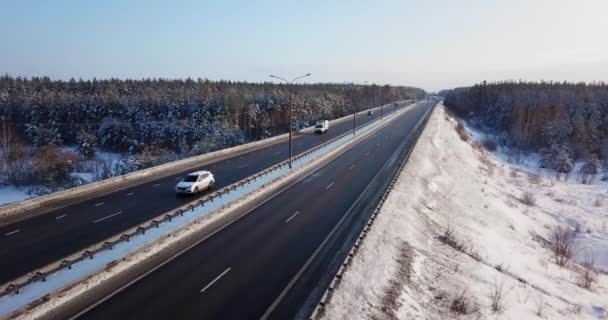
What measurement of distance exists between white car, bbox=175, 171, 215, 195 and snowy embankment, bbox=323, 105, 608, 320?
40.6 feet

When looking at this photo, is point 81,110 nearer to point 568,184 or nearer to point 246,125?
point 246,125

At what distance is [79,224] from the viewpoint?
22609mm

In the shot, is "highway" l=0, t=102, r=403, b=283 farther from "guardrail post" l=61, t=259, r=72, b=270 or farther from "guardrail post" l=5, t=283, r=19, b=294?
"guardrail post" l=5, t=283, r=19, b=294

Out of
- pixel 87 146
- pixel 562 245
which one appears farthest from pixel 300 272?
pixel 87 146

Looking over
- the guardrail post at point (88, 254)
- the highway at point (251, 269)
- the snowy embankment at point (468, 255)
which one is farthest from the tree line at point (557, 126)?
the guardrail post at point (88, 254)

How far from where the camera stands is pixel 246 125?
99562 millimetres

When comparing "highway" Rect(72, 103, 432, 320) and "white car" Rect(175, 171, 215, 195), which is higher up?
"white car" Rect(175, 171, 215, 195)

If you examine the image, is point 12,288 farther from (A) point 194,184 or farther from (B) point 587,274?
(B) point 587,274

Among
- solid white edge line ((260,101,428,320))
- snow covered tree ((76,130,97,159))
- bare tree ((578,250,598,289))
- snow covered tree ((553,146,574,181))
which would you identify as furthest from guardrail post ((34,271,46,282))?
snow covered tree ((553,146,574,181))

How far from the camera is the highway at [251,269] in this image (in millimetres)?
14266

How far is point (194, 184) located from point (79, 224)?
8.24m

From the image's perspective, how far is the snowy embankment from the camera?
17723mm

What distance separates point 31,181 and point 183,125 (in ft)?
111

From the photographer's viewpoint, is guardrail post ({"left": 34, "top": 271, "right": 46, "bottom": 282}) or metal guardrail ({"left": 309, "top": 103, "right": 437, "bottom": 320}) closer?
metal guardrail ({"left": 309, "top": 103, "right": 437, "bottom": 320})
